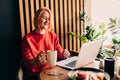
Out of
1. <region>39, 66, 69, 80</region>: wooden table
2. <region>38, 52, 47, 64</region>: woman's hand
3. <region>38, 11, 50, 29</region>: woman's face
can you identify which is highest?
<region>38, 11, 50, 29</region>: woman's face

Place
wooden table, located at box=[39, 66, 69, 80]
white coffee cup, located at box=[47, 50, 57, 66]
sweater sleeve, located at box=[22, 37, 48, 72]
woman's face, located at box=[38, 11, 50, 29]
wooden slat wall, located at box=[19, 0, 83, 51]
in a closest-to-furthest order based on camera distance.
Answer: wooden table, located at box=[39, 66, 69, 80] < white coffee cup, located at box=[47, 50, 57, 66] < sweater sleeve, located at box=[22, 37, 48, 72] < woman's face, located at box=[38, 11, 50, 29] < wooden slat wall, located at box=[19, 0, 83, 51]

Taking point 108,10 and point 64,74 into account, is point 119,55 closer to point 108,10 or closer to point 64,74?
point 64,74

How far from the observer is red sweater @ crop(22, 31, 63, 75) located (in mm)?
2000

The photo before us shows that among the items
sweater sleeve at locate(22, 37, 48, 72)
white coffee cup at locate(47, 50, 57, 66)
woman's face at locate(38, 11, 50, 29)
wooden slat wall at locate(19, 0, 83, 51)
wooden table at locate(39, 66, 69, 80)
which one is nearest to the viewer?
wooden table at locate(39, 66, 69, 80)

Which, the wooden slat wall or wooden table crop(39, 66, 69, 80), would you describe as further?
the wooden slat wall

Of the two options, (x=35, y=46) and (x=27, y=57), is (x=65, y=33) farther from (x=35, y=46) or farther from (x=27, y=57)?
(x=27, y=57)

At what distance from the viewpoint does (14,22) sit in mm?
2268

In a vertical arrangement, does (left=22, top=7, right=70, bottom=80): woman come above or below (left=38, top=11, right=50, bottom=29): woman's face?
below

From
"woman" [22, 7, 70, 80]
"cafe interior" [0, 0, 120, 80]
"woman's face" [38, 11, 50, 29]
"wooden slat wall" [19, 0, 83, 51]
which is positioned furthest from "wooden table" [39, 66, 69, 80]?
"wooden slat wall" [19, 0, 83, 51]

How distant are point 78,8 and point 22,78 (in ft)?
4.92

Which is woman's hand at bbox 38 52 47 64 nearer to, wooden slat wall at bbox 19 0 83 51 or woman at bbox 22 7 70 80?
woman at bbox 22 7 70 80

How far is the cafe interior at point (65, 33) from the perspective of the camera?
4.96ft

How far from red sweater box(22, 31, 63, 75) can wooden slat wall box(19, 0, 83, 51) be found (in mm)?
272

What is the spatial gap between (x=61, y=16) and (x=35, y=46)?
0.88 m
